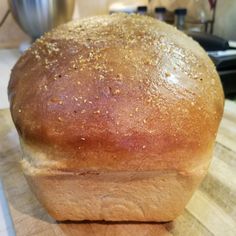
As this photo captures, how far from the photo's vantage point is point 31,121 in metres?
0.59

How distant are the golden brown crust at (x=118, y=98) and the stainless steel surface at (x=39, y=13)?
3.43ft

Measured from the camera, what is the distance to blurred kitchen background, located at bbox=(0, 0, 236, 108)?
4.18 ft

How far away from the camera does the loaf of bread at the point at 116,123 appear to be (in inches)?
22.1

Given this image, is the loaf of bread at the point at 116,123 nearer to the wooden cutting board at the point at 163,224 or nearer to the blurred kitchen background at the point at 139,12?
the wooden cutting board at the point at 163,224

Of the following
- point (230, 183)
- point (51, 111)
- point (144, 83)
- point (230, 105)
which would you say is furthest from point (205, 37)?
point (51, 111)

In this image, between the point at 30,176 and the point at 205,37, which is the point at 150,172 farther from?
the point at 205,37

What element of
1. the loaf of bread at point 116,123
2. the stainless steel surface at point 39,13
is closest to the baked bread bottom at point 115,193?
the loaf of bread at point 116,123

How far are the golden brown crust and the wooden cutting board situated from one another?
0.60ft

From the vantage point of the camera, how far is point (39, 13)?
1.64 meters

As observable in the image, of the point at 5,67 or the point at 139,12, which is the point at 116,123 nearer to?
the point at 5,67

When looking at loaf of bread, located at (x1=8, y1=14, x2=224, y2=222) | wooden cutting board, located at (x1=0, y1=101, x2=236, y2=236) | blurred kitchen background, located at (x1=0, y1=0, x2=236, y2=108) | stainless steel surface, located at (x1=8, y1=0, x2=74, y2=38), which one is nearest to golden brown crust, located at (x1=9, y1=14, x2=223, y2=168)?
loaf of bread, located at (x1=8, y1=14, x2=224, y2=222)

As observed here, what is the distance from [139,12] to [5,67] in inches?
33.0

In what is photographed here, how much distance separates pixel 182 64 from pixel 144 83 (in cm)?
11

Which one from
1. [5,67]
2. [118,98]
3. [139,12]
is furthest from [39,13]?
[118,98]
